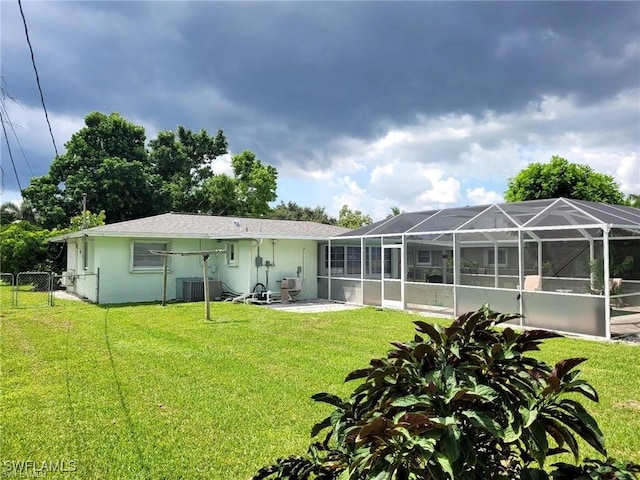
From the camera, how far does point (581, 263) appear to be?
14.0 metres

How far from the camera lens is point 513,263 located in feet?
56.7

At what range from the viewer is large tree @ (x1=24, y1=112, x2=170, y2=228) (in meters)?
29.8

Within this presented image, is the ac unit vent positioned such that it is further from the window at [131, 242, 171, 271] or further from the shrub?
the shrub

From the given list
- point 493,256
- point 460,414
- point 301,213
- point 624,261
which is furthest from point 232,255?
point 301,213

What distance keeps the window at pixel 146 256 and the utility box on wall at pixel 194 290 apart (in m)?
1.12

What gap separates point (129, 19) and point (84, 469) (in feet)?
25.8

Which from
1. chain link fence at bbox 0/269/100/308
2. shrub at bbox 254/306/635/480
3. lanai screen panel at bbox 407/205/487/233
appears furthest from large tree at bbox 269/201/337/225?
shrub at bbox 254/306/635/480

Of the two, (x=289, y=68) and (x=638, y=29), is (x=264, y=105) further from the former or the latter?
(x=638, y=29)

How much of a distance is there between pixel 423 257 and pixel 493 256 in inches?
116

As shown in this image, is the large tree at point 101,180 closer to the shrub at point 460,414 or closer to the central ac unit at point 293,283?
the central ac unit at point 293,283

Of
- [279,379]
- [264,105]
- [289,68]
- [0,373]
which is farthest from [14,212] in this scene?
[279,379]

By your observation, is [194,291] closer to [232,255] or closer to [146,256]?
[232,255]

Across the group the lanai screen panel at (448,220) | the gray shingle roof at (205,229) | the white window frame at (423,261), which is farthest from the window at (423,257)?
the lanai screen panel at (448,220)

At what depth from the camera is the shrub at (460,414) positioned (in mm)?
1390
